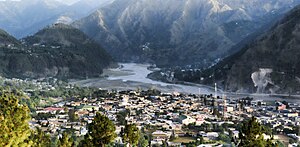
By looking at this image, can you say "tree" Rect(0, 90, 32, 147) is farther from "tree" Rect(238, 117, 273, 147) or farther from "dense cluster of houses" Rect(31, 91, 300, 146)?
"dense cluster of houses" Rect(31, 91, 300, 146)

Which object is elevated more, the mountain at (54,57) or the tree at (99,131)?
the mountain at (54,57)

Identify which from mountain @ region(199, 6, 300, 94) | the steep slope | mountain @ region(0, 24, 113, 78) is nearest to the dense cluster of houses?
mountain @ region(199, 6, 300, 94)

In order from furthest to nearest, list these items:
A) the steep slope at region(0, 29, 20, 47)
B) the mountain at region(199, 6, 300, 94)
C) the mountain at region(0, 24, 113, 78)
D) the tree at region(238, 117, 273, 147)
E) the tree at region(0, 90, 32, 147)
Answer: the steep slope at region(0, 29, 20, 47), the mountain at region(0, 24, 113, 78), the mountain at region(199, 6, 300, 94), the tree at region(238, 117, 273, 147), the tree at region(0, 90, 32, 147)

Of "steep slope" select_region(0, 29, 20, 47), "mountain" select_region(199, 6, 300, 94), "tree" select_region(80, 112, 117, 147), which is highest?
"steep slope" select_region(0, 29, 20, 47)

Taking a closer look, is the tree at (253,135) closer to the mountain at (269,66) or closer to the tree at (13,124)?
the tree at (13,124)

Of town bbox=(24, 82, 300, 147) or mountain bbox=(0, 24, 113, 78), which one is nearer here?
town bbox=(24, 82, 300, 147)

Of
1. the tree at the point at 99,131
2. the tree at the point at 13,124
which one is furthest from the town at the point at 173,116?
the tree at the point at 13,124
